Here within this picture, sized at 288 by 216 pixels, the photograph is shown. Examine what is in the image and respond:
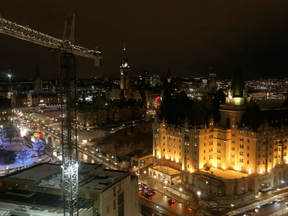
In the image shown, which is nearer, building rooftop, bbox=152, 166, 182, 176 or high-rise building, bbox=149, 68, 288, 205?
high-rise building, bbox=149, 68, 288, 205

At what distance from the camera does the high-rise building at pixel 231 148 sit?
4469cm

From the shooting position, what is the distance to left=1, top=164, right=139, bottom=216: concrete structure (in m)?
27.1

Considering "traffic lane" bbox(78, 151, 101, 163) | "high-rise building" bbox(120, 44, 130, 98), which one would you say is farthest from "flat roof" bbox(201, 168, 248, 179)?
"high-rise building" bbox(120, 44, 130, 98)

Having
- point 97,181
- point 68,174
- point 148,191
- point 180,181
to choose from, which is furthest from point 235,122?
point 68,174

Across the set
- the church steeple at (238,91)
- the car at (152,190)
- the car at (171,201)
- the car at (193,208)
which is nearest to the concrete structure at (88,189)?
the car at (171,201)

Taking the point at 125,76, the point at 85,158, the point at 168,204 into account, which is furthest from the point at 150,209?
the point at 125,76

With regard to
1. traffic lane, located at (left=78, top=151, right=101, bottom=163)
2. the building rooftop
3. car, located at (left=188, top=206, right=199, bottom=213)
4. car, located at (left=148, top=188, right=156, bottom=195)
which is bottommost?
car, located at (left=188, top=206, right=199, bottom=213)

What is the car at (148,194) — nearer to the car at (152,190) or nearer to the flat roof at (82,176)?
the car at (152,190)

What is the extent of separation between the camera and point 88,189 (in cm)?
2766

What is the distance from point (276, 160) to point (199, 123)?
44.1 ft

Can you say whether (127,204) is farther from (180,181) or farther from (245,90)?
(245,90)

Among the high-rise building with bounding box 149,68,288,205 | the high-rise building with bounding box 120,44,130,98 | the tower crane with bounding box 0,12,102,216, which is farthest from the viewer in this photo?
the high-rise building with bounding box 120,44,130,98

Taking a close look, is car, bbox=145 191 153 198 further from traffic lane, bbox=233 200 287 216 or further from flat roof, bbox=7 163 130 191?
traffic lane, bbox=233 200 287 216

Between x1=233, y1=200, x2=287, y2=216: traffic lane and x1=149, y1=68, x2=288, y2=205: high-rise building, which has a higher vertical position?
x1=149, y1=68, x2=288, y2=205: high-rise building
